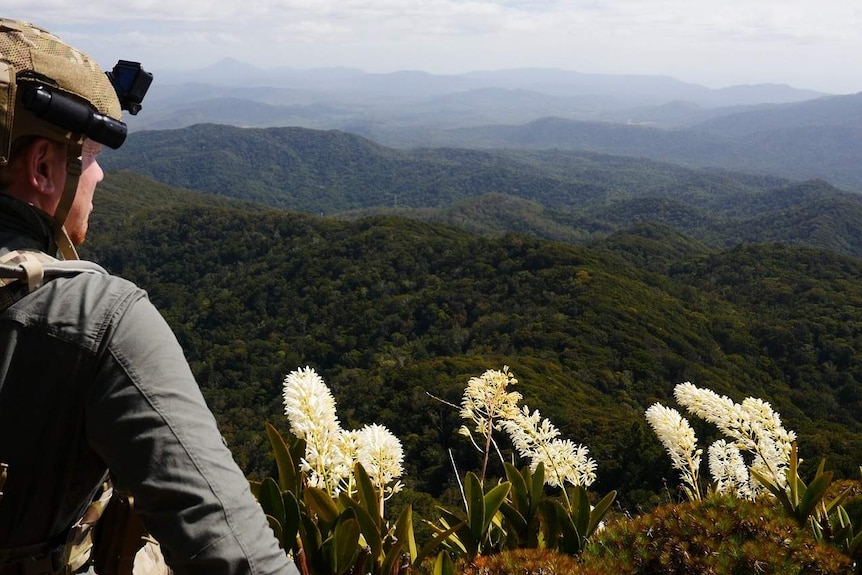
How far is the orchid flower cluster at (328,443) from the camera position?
75.7 inches

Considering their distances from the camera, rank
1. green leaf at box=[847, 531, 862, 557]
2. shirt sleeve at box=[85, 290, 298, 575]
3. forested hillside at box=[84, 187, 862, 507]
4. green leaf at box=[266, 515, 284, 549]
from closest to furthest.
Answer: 1. shirt sleeve at box=[85, 290, 298, 575]
2. green leaf at box=[266, 515, 284, 549]
3. green leaf at box=[847, 531, 862, 557]
4. forested hillside at box=[84, 187, 862, 507]

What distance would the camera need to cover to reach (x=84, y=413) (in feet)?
3.25

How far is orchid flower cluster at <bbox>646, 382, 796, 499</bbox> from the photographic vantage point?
2.60 metres

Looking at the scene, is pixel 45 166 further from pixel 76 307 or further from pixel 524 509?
pixel 524 509

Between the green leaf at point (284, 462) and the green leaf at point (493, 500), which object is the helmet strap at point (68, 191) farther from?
the green leaf at point (493, 500)

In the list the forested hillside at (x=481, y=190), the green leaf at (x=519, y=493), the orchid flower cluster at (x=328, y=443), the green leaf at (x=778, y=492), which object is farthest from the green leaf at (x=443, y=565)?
the forested hillside at (x=481, y=190)

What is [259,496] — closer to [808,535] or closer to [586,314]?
[808,535]

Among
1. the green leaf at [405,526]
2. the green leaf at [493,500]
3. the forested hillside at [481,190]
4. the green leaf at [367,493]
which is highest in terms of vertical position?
the green leaf at [367,493]

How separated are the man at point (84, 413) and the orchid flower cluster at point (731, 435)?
212cm

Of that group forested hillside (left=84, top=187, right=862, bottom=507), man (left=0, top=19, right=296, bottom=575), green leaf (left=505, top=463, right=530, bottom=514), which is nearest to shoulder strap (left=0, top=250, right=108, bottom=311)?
man (left=0, top=19, right=296, bottom=575)

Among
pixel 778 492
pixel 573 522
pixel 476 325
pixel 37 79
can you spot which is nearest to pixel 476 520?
pixel 573 522

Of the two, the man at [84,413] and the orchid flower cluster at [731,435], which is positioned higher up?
the man at [84,413]

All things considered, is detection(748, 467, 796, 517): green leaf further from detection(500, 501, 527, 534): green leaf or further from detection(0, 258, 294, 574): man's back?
detection(0, 258, 294, 574): man's back

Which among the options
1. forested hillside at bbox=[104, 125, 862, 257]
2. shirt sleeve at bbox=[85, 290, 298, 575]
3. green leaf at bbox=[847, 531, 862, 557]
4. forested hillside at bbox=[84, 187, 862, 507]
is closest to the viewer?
shirt sleeve at bbox=[85, 290, 298, 575]
